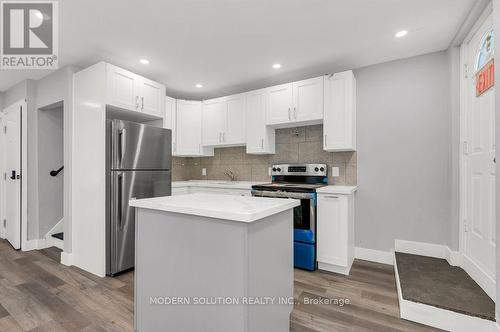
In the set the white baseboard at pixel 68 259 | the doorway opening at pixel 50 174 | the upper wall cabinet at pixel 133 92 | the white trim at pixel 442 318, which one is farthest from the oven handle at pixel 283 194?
the doorway opening at pixel 50 174

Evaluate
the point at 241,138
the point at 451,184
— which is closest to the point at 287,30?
the point at 241,138

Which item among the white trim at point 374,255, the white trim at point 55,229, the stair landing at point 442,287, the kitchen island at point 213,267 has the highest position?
the kitchen island at point 213,267

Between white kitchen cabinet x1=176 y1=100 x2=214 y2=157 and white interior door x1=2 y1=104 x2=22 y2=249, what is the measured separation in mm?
2242

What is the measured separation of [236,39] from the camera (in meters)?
2.46

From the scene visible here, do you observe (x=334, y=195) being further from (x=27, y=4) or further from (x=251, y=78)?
(x=27, y=4)

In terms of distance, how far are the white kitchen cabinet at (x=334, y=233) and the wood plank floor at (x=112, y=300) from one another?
5.5 inches

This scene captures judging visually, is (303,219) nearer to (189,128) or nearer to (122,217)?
(122,217)

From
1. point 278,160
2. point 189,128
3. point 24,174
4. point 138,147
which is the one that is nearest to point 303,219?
point 278,160

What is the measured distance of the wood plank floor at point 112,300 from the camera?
5.95 ft

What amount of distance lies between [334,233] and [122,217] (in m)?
2.45

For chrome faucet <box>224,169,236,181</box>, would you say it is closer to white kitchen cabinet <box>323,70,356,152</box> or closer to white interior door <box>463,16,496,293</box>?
white kitchen cabinet <box>323,70,356,152</box>

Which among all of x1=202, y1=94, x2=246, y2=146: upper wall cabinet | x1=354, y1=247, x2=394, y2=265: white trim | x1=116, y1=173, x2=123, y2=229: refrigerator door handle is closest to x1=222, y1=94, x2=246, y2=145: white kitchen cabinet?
x1=202, y1=94, x2=246, y2=146: upper wall cabinet

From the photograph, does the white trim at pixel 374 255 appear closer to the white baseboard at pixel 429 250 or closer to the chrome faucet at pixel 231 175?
the white baseboard at pixel 429 250

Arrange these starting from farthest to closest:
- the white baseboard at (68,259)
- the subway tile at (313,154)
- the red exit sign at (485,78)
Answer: the subway tile at (313,154), the white baseboard at (68,259), the red exit sign at (485,78)
